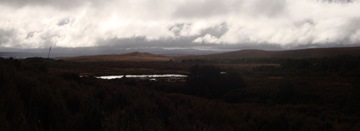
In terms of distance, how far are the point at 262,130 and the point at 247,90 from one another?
36.1 m

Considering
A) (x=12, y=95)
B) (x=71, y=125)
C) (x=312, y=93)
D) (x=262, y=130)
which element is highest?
(x=12, y=95)

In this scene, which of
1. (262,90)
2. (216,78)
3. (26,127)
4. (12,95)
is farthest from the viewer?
(216,78)

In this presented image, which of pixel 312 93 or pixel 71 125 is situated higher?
pixel 71 125

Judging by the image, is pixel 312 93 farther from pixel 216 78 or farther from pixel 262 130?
pixel 262 130

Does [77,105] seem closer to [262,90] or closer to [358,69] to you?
[262,90]

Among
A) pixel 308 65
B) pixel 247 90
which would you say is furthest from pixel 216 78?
pixel 308 65

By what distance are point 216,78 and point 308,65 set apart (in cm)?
5132

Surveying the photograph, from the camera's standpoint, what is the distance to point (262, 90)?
142 feet

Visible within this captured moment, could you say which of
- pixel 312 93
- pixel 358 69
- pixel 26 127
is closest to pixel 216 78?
pixel 312 93

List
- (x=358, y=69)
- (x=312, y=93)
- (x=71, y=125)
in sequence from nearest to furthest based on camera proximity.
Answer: (x=71, y=125) → (x=312, y=93) → (x=358, y=69)

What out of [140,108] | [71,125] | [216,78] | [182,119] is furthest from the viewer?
[216,78]

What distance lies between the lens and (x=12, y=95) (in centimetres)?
736

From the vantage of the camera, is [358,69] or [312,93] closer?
[312,93]

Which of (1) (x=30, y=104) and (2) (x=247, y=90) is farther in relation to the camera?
(2) (x=247, y=90)
